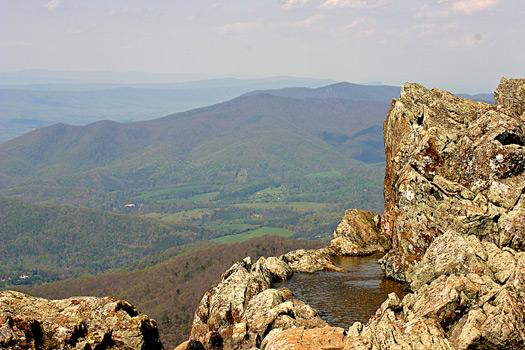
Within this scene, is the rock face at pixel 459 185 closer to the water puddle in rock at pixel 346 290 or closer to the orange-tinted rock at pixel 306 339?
the water puddle in rock at pixel 346 290

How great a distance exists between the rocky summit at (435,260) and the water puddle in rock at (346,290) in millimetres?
1224

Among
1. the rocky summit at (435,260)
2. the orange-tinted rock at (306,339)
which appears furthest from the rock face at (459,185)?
the orange-tinted rock at (306,339)

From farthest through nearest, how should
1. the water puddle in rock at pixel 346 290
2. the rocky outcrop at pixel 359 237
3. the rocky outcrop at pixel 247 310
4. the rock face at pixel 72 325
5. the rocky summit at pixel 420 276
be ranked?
the rocky outcrop at pixel 359 237 → the water puddle in rock at pixel 346 290 → the rocky outcrop at pixel 247 310 → the rocky summit at pixel 420 276 → the rock face at pixel 72 325

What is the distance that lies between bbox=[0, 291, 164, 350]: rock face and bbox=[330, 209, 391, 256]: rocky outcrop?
2564 centimetres

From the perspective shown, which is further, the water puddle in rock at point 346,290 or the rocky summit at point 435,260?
the water puddle in rock at point 346,290

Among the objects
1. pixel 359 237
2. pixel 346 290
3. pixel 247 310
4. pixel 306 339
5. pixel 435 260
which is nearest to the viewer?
pixel 306 339

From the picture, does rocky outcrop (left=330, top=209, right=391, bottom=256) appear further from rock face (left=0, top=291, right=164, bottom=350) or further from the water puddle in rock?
rock face (left=0, top=291, right=164, bottom=350)

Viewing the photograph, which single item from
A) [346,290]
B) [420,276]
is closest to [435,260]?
[420,276]

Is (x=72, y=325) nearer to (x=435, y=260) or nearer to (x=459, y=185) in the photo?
(x=435, y=260)

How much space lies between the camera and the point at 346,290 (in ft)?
103

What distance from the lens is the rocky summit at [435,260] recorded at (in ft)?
64.1

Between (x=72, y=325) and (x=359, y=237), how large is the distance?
30668mm

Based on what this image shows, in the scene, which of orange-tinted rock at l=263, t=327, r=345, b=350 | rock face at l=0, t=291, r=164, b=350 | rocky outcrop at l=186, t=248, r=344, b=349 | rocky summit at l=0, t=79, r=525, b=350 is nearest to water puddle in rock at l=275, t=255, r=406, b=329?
rocky summit at l=0, t=79, r=525, b=350

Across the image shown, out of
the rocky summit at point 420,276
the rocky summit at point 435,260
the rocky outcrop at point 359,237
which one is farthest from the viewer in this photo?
the rocky outcrop at point 359,237
